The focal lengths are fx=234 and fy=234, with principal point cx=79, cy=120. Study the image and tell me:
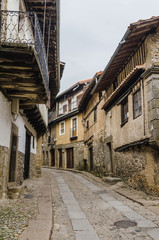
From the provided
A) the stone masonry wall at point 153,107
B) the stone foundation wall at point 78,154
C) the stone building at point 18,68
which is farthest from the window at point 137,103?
the stone foundation wall at point 78,154

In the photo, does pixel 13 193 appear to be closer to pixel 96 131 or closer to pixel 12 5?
pixel 12 5

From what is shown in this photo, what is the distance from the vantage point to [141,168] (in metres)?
7.67

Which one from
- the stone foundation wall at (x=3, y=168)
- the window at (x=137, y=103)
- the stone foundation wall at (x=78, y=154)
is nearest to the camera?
the stone foundation wall at (x=3, y=168)

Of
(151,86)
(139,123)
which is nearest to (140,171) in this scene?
(139,123)

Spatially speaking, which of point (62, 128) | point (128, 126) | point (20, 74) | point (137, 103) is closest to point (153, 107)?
point (137, 103)

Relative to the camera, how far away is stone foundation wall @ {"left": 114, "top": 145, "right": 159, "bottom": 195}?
22.6 ft

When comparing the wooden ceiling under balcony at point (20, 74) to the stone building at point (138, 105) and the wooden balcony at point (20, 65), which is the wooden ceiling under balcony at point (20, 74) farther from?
the stone building at point (138, 105)

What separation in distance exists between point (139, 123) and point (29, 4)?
5.28 m

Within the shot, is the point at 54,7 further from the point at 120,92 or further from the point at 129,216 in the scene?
the point at 129,216

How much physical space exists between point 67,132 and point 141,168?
15062mm

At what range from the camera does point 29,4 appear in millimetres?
7539

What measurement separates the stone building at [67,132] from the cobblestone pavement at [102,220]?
12.5 meters

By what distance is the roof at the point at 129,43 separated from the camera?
688 cm

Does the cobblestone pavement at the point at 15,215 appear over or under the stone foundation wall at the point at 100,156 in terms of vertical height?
under
